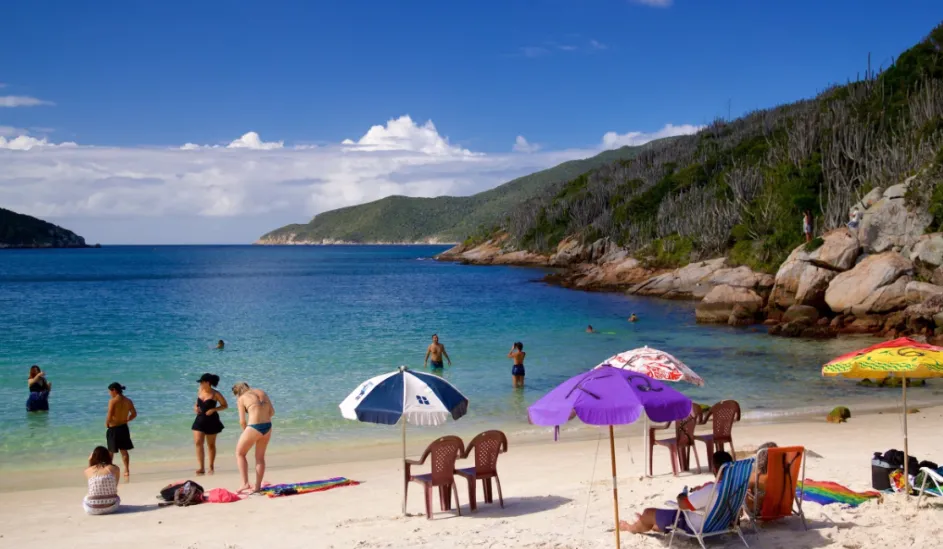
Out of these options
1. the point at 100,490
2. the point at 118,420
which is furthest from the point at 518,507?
the point at 118,420

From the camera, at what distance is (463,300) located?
58000mm

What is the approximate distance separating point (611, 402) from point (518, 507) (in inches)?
137

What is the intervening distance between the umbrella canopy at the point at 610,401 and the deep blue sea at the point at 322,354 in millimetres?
10075

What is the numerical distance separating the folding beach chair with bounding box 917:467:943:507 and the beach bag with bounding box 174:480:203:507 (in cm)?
949

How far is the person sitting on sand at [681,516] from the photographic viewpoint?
26.7 ft

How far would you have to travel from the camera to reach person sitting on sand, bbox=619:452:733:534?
26.7 feet

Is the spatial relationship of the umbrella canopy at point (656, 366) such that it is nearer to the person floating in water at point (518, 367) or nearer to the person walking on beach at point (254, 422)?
A: the person walking on beach at point (254, 422)

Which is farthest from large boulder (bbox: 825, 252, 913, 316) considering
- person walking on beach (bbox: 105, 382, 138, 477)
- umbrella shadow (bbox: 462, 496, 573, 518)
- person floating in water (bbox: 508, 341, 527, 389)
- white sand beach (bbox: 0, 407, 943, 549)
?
person walking on beach (bbox: 105, 382, 138, 477)

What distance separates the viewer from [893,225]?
3869cm

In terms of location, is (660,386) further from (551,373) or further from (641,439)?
(551,373)

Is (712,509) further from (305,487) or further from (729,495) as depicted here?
(305,487)

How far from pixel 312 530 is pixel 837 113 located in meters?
69.2

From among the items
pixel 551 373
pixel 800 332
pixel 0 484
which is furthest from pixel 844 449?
pixel 800 332

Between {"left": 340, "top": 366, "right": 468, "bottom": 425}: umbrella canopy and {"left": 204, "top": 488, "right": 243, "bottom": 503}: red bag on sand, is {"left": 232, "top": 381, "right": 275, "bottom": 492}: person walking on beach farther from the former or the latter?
{"left": 340, "top": 366, "right": 468, "bottom": 425}: umbrella canopy
